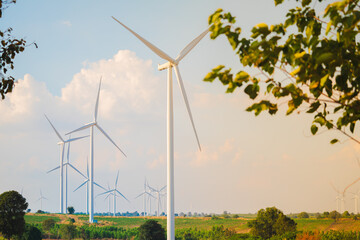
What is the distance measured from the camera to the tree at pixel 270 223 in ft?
197

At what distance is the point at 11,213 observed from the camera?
66.7 m

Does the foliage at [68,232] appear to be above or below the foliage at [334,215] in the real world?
below

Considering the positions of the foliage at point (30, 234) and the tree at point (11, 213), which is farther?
the foliage at point (30, 234)

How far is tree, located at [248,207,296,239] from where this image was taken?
60184 millimetres

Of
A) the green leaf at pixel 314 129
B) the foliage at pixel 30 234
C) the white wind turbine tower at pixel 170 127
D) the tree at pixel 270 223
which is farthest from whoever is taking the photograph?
the foliage at pixel 30 234

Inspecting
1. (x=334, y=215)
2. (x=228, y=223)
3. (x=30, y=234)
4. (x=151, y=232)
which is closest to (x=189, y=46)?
(x=151, y=232)

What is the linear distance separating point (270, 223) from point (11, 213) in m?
35.8

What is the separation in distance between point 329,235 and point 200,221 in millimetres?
67262

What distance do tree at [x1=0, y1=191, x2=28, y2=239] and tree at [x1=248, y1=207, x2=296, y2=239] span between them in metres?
32.5

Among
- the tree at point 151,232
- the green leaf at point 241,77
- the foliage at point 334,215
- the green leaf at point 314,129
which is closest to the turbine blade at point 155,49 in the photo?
the tree at point 151,232

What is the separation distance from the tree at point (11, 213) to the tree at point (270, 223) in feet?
107

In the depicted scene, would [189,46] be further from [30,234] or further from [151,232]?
[30,234]

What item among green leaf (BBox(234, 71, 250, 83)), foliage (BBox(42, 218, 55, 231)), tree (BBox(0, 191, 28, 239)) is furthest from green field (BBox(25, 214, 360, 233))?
green leaf (BBox(234, 71, 250, 83))

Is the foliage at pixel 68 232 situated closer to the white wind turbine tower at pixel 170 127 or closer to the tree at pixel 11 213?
the tree at pixel 11 213
